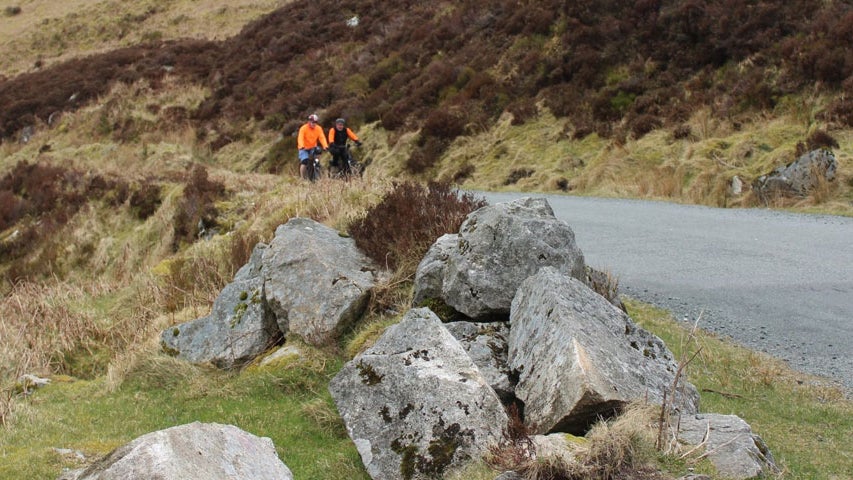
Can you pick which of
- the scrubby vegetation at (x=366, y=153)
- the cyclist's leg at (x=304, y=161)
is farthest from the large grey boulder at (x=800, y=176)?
the cyclist's leg at (x=304, y=161)

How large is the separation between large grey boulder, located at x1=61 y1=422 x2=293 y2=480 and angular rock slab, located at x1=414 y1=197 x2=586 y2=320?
3.09m

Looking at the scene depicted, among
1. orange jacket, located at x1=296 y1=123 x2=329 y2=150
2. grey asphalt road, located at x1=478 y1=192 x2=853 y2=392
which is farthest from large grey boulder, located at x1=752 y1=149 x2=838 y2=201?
orange jacket, located at x1=296 y1=123 x2=329 y2=150

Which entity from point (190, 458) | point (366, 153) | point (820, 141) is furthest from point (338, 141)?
point (190, 458)

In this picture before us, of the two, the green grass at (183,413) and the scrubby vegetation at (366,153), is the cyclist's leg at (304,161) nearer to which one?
the scrubby vegetation at (366,153)

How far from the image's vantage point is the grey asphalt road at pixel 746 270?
25.6 ft

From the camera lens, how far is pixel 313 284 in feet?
27.2

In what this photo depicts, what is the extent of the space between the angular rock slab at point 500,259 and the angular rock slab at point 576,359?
64 centimetres

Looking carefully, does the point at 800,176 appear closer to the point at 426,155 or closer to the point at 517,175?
the point at 517,175

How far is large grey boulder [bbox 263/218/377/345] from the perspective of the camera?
799 centimetres

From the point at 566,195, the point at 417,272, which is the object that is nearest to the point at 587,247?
the point at 417,272

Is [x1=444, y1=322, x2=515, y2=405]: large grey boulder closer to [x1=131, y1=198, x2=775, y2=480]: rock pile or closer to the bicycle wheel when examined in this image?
[x1=131, y1=198, x2=775, y2=480]: rock pile

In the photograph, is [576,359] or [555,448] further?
[576,359]

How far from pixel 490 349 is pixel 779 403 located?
257 centimetres

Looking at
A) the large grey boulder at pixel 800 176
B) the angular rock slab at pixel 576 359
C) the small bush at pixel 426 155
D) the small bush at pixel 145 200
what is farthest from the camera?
the small bush at pixel 426 155
